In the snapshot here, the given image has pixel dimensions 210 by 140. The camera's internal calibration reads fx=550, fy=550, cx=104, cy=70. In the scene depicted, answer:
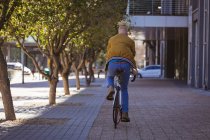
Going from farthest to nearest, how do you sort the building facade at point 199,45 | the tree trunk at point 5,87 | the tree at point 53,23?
1. the building facade at point 199,45
2. the tree at point 53,23
3. the tree trunk at point 5,87

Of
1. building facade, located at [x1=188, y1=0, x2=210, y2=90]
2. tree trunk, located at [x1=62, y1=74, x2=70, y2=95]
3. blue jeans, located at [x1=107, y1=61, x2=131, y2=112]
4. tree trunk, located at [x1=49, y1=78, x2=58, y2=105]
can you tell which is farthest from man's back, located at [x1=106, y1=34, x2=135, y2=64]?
building facade, located at [x1=188, y1=0, x2=210, y2=90]

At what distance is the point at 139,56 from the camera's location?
150 metres

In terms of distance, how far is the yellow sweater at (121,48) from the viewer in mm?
10359

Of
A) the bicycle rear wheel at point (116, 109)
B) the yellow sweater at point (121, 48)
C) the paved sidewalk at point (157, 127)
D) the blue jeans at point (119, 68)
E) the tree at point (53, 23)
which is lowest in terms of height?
the paved sidewalk at point (157, 127)

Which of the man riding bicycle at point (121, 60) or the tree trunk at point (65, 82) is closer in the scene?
the man riding bicycle at point (121, 60)

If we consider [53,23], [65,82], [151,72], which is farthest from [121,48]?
[151,72]

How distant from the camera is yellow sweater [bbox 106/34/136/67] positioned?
10.4 meters

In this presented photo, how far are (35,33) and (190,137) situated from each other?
9.74 metres

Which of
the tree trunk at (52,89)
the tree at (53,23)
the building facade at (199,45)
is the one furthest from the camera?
the building facade at (199,45)

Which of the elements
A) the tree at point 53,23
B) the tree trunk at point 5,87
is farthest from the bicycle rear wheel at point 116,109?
the tree at point 53,23

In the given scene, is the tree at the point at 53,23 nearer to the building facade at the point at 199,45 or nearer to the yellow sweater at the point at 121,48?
the yellow sweater at the point at 121,48

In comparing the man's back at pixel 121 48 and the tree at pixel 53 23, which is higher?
the tree at pixel 53 23

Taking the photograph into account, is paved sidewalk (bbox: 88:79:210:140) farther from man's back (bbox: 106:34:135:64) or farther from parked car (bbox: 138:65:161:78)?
parked car (bbox: 138:65:161:78)

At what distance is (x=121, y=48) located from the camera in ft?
34.0
